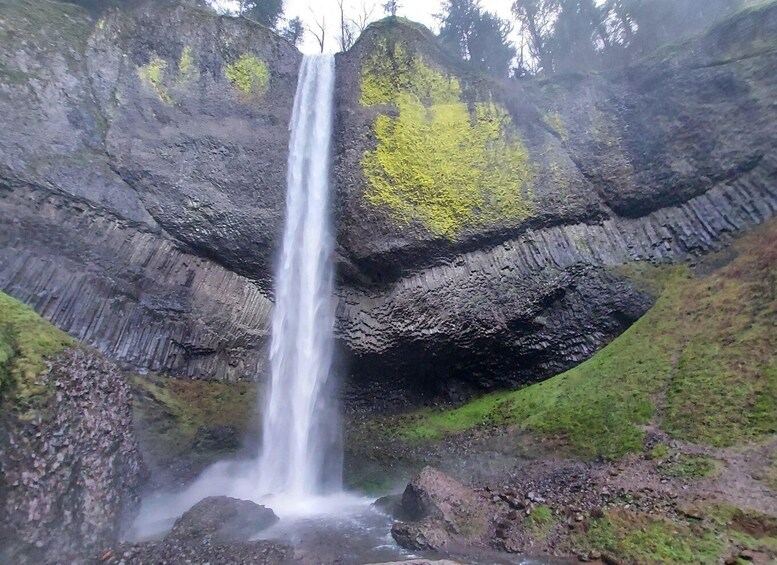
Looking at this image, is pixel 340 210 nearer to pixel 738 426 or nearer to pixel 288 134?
pixel 288 134

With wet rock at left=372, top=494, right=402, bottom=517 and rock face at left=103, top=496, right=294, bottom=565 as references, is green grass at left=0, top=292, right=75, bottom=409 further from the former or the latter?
wet rock at left=372, top=494, right=402, bottom=517

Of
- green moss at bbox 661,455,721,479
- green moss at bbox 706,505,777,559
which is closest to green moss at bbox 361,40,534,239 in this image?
green moss at bbox 661,455,721,479

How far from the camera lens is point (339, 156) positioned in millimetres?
17422

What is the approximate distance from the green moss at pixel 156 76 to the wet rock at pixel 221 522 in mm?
13138

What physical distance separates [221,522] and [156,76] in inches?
573

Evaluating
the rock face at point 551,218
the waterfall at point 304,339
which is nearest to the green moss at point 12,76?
the waterfall at point 304,339

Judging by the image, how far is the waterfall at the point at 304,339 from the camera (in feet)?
45.1

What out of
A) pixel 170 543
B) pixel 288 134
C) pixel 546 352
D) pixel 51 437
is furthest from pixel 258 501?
pixel 288 134

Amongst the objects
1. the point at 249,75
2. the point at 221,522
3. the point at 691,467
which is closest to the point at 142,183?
the point at 249,75

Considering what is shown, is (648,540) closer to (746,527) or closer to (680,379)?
(746,527)

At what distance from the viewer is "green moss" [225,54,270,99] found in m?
18.3

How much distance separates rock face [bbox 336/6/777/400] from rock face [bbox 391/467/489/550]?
19.0ft

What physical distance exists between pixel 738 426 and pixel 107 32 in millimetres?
20573

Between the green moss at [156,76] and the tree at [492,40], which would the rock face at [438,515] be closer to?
the green moss at [156,76]
